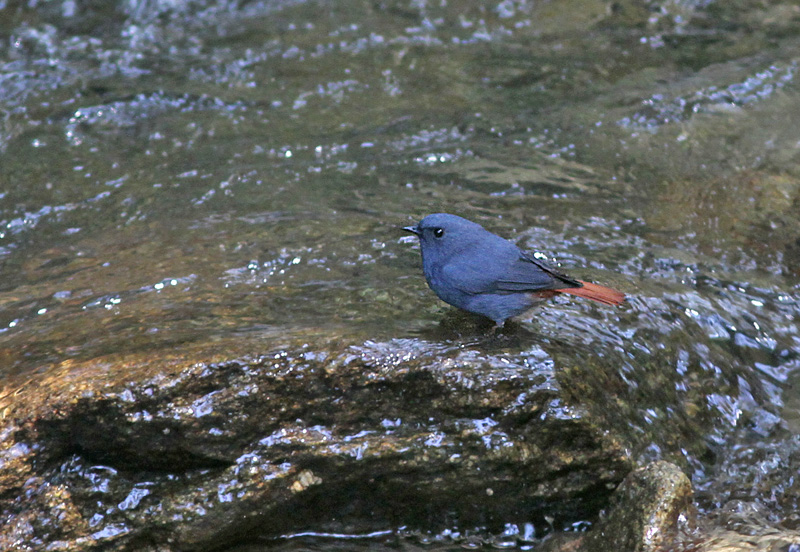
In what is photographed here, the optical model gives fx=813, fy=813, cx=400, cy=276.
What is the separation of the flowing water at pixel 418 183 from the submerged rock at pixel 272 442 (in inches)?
8.0

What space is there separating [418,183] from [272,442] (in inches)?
116

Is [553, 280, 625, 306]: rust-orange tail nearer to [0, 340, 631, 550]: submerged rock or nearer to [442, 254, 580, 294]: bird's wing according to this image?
[442, 254, 580, 294]: bird's wing

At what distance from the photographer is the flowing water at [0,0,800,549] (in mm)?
4062

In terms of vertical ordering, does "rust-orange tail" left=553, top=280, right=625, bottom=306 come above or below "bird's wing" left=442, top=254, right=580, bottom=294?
below

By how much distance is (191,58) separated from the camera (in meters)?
8.33

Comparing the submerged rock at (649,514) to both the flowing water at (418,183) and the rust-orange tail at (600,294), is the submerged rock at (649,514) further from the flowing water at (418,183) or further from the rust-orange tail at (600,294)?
the rust-orange tail at (600,294)

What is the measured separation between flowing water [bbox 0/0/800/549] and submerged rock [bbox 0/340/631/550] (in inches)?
8.0

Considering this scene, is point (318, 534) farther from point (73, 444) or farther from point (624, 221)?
point (624, 221)

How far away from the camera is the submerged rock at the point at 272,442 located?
3322mm

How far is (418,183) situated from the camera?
19.5 ft

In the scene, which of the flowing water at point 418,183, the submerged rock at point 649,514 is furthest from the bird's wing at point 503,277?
the submerged rock at point 649,514

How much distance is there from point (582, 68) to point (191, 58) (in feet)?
12.9

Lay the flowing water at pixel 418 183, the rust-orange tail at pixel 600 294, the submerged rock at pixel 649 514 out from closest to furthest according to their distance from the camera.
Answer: the submerged rock at pixel 649 514, the rust-orange tail at pixel 600 294, the flowing water at pixel 418 183

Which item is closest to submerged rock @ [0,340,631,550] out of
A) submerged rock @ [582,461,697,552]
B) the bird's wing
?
submerged rock @ [582,461,697,552]
